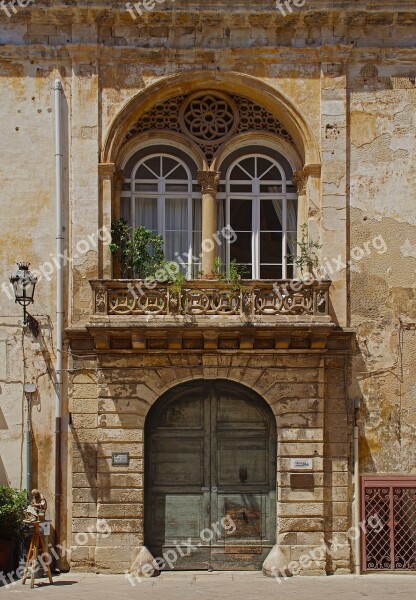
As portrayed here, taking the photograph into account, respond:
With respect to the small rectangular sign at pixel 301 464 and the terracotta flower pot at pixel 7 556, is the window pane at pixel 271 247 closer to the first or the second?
the small rectangular sign at pixel 301 464

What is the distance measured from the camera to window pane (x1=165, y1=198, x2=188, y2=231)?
15.7 metres

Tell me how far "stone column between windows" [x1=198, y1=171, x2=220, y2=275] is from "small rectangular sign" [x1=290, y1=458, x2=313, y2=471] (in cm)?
333

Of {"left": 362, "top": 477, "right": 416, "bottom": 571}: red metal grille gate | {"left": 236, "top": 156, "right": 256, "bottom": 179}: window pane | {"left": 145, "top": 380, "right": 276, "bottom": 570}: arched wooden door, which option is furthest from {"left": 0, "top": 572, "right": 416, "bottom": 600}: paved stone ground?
{"left": 236, "top": 156, "right": 256, "bottom": 179}: window pane

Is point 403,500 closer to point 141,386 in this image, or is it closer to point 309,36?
point 141,386

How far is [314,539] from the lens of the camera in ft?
47.6

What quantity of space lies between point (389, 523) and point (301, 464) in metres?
1.60

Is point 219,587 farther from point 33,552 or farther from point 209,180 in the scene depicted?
point 209,180

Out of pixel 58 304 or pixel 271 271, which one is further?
pixel 271 271

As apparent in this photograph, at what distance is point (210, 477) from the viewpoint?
14.8 metres

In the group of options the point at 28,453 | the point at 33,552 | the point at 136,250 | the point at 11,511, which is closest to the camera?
the point at 33,552

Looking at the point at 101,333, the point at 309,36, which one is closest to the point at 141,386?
the point at 101,333

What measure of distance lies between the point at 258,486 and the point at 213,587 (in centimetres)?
182

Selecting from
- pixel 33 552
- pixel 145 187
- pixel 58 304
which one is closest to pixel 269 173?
pixel 145 187

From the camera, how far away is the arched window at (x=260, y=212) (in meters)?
15.5
